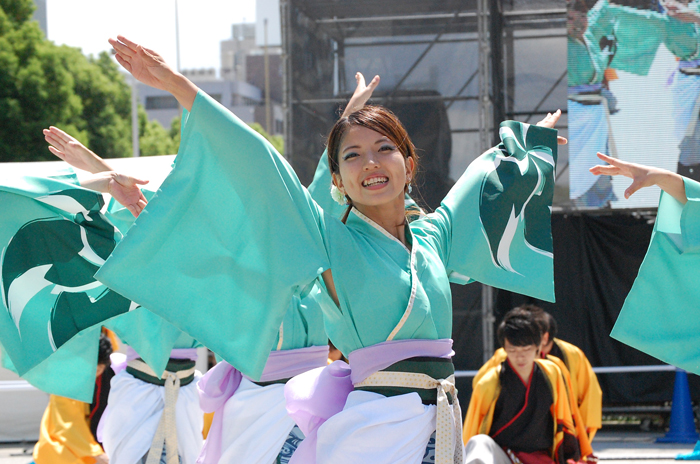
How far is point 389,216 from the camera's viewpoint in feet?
6.57

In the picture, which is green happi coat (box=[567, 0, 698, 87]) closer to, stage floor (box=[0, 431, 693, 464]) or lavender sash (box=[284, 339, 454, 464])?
stage floor (box=[0, 431, 693, 464])

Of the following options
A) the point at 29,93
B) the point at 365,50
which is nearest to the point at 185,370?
the point at 365,50

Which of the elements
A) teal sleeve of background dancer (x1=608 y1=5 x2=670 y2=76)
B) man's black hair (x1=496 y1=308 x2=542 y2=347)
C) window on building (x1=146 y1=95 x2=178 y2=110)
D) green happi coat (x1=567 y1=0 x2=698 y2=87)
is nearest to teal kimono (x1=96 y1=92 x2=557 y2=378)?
man's black hair (x1=496 y1=308 x2=542 y2=347)

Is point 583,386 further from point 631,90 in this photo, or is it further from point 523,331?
point 631,90

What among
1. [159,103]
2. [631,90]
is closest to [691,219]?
[631,90]

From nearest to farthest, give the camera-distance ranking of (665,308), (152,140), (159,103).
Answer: (665,308), (152,140), (159,103)

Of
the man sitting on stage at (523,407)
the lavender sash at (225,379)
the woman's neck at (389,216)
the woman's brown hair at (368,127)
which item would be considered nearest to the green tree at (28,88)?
the man sitting on stage at (523,407)

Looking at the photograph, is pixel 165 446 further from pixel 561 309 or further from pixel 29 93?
pixel 29 93

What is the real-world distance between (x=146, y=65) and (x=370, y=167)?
567 millimetres

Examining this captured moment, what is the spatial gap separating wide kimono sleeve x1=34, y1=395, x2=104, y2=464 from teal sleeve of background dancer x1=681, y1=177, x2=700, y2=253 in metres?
3.21

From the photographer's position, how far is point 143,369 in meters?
3.65

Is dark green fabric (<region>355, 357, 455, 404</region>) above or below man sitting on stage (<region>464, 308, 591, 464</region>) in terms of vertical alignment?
above

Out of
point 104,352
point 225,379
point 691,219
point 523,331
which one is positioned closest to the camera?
point 691,219

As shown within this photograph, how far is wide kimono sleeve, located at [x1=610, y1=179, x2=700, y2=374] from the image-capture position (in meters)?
2.41
